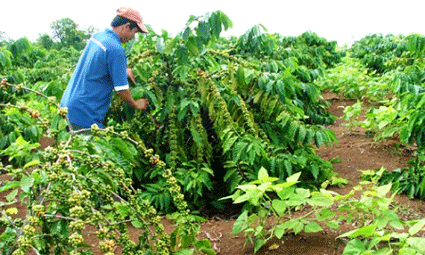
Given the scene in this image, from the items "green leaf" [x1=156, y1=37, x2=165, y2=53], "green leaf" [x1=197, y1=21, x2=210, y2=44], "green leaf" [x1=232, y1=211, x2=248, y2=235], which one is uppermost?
"green leaf" [x1=197, y1=21, x2=210, y2=44]

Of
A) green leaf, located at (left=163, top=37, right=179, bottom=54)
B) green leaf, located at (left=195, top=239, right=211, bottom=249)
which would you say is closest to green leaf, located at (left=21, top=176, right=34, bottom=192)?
green leaf, located at (left=195, top=239, right=211, bottom=249)

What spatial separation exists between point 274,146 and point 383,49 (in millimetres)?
8791

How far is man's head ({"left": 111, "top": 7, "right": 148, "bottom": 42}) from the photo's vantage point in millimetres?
2928

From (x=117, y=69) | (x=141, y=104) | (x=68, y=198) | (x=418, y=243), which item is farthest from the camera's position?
(x=141, y=104)

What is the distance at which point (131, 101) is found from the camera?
289cm

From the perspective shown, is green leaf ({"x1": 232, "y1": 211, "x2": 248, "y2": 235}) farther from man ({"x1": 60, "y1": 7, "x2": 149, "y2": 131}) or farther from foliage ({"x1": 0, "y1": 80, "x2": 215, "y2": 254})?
man ({"x1": 60, "y1": 7, "x2": 149, "y2": 131})

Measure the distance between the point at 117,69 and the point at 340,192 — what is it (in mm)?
2012

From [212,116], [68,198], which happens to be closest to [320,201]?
[68,198]

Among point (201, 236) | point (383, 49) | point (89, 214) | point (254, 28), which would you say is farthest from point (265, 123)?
point (383, 49)

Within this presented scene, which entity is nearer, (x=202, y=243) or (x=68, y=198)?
(x=68, y=198)

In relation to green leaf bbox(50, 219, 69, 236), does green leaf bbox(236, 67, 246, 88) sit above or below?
above

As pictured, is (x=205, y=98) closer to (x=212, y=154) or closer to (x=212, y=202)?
(x=212, y=154)

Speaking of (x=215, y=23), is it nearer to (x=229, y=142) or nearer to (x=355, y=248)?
(x=229, y=142)

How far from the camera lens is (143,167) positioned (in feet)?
10.9
